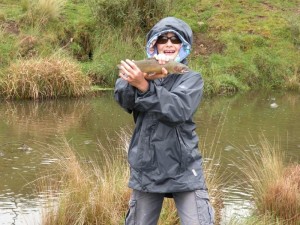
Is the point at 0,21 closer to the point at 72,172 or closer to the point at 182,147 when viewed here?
the point at 72,172

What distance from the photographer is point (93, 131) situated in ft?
34.1

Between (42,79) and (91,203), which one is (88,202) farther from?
(42,79)

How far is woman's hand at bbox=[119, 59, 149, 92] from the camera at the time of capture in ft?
10.5

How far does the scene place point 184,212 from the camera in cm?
348

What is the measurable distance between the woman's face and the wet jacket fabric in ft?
0.65

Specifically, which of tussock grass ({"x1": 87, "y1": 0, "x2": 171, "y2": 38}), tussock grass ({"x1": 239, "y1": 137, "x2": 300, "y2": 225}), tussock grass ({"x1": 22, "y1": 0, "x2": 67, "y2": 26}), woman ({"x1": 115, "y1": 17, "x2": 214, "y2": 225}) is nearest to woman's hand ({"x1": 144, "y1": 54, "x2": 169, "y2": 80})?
woman ({"x1": 115, "y1": 17, "x2": 214, "y2": 225})

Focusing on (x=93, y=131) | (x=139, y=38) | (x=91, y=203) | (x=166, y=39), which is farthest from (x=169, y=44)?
(x=139, y=38)

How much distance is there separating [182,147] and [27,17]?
1593 centimetres

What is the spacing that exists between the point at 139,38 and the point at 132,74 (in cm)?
1478

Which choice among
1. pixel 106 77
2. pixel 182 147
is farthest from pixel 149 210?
pixel 106 77

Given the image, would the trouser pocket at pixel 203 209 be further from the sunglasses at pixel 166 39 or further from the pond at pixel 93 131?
the pond at pixel 93 131

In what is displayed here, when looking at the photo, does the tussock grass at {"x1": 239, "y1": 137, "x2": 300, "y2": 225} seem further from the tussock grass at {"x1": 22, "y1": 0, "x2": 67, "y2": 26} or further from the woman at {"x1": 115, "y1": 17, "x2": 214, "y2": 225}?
the tussock grass at {"x1": 22, "y1": 0, "x2": 67, "y2": 26}

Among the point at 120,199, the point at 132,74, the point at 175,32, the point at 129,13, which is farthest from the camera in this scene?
the point at 129,13

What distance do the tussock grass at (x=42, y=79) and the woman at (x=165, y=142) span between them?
34.8ft
